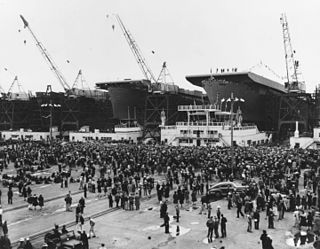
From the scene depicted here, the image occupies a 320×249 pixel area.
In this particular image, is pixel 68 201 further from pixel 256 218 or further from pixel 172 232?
pixel 256 218

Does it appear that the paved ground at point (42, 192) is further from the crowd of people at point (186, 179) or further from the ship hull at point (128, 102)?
the ship hull at point (128, 102)

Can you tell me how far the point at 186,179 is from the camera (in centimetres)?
3145

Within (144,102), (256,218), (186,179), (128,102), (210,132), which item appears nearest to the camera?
(256,218)

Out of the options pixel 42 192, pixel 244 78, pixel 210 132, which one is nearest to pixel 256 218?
pixel 42 192

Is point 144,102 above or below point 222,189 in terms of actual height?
above

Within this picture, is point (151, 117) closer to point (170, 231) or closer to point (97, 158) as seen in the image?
point (97, 158)

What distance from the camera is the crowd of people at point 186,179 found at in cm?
2319

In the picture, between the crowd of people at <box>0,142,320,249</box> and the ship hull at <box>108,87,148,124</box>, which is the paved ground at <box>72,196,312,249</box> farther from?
the ship hull at <box>108,87,148,124</box>

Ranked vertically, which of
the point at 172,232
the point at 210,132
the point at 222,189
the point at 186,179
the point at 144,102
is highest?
the point at 144,102

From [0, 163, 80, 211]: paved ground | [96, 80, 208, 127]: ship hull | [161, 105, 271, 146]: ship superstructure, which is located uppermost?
[96, 80, 208, 127]: ship hull

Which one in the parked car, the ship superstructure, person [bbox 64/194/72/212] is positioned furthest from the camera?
the ship superstructure

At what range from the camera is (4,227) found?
19.2 m

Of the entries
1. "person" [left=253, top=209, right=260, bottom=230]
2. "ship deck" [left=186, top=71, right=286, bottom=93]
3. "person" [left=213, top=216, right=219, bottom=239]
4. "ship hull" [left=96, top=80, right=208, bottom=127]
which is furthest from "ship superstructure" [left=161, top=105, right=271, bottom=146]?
"person" [left=213, top=216, right=219, bottom=239]

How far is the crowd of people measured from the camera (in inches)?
913
